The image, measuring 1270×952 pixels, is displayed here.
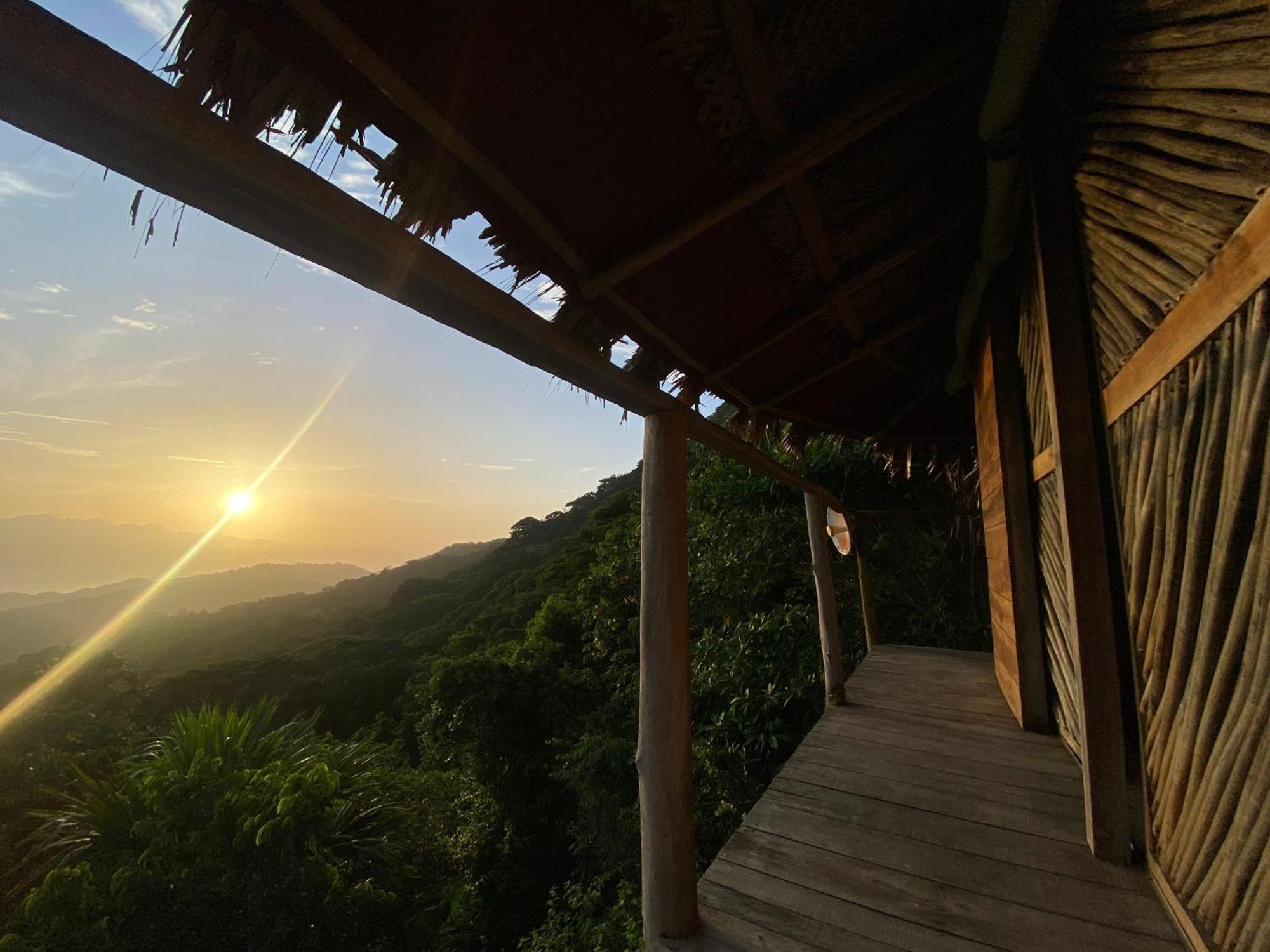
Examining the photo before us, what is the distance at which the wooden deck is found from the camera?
1538 millimetres

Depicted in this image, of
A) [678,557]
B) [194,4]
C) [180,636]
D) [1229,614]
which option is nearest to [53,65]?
[194,4]

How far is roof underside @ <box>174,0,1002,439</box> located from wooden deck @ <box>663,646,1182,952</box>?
191 centimetres

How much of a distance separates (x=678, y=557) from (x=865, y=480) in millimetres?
6292

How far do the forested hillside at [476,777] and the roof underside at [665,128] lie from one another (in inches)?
170

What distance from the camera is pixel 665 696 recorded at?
1680 mm

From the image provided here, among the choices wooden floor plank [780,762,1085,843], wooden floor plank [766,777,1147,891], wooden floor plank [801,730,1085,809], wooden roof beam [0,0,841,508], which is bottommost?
wooden floor plank [801,730,1085,809]

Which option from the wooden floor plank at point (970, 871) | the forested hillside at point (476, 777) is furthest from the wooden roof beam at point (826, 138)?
the forested hillside at point (476, 777)

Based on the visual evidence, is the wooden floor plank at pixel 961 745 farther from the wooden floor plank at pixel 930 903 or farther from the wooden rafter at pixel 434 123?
the wooden rafter at pixel 434 123

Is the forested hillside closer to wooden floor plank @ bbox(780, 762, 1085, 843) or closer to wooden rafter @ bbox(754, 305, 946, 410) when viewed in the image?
wooden floor plank @ bbox(780, 762, 1085, 843)

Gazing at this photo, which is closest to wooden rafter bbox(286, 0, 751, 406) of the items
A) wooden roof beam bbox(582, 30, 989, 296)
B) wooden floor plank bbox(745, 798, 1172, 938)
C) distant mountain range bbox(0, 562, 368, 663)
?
wooden roof beam bbox(582, 30, 989, 296)

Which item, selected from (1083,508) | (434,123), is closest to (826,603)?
(1083,508)

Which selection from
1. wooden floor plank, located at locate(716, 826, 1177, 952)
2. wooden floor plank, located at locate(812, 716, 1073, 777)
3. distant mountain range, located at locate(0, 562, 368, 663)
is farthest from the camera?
distant mountain range, located at locate(0, 562, 368, 663)

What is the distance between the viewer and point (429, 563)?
58500mm

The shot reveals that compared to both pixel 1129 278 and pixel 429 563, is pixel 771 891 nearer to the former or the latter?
pixel 1129 278
